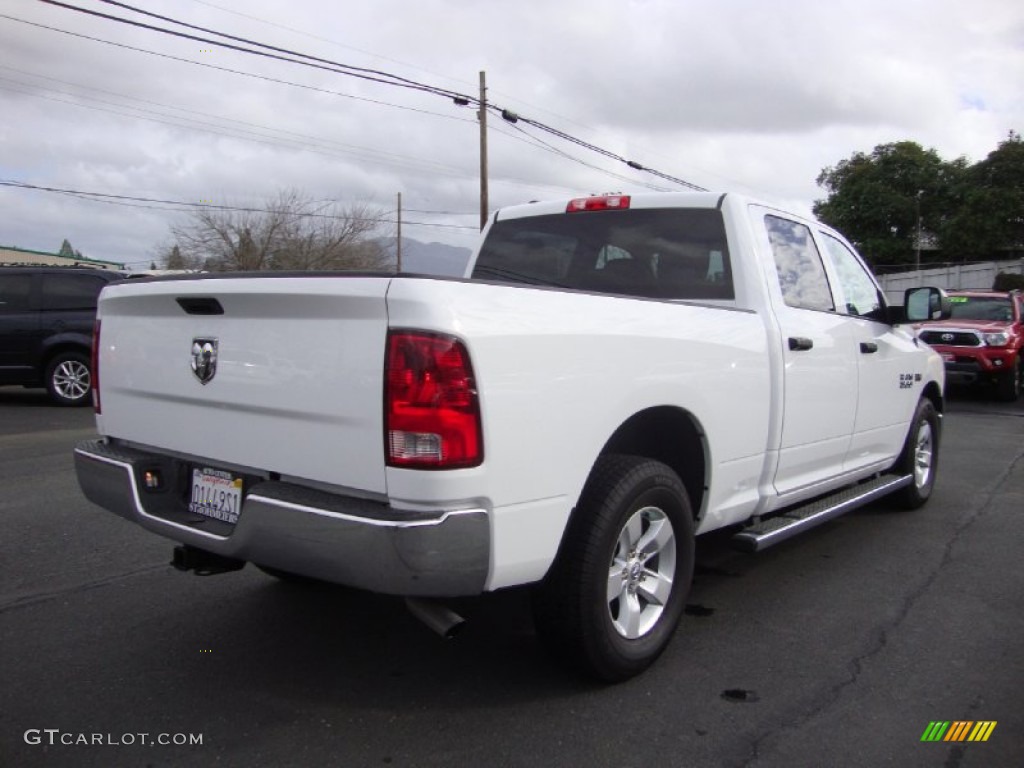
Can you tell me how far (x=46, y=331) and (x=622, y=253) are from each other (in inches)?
393

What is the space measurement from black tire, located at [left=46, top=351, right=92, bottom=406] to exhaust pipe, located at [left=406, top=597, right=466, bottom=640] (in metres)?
10.4

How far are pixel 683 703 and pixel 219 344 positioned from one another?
212 cm

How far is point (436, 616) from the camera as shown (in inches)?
103

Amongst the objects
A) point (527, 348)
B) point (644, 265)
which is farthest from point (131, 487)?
point (644, 265)

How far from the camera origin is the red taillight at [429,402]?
2.35 m

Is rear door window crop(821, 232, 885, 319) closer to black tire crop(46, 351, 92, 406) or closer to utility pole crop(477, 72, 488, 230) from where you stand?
black tire crop(46, 351, 92, 406)

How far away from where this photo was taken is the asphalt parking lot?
2.66 m

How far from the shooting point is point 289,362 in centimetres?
262

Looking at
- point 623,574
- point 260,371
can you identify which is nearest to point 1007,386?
point 623,574

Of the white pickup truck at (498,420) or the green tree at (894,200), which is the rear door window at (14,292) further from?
the green tree at (894,200)

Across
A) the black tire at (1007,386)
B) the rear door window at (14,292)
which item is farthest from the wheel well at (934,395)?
the rear door window at (14,292)

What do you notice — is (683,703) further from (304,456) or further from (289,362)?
(289,362)

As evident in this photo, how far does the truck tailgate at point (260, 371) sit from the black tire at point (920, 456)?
177 inches

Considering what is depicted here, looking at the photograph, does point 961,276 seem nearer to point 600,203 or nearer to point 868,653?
point 600,203
